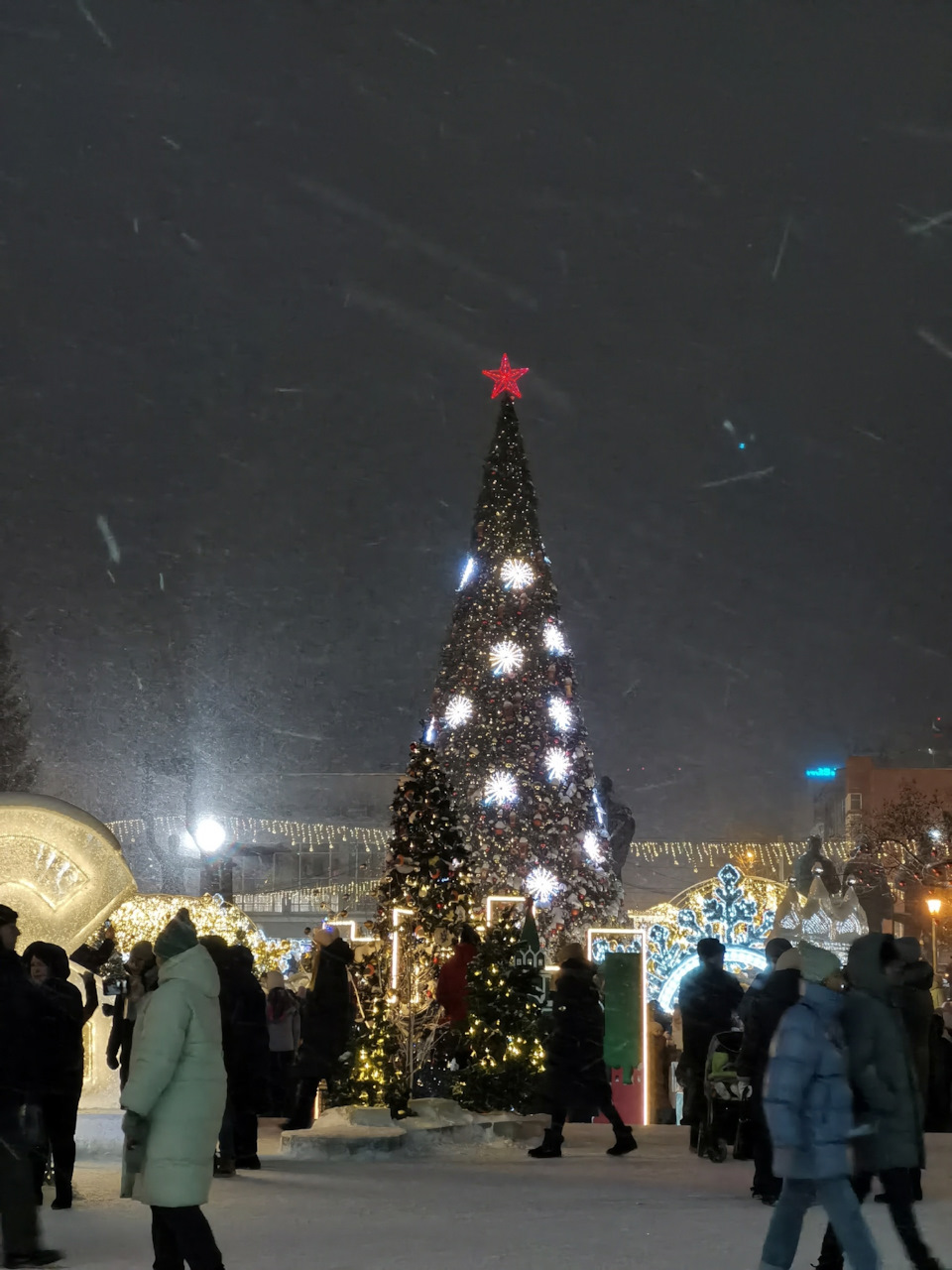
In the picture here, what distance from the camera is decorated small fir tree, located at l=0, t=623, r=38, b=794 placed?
1994 inches

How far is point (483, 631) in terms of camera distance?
27.1 meters

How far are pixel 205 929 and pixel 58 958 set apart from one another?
1303cm

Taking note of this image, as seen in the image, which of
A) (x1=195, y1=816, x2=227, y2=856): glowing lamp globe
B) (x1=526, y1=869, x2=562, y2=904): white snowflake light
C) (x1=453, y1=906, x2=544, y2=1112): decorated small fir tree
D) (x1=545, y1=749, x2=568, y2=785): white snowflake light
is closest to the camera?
(x1=453, y1=906, x2=544, y2=1112): decorated small fir tree

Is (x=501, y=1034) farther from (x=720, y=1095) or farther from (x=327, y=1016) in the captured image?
(x=720, y=1095)

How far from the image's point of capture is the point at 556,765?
87.7ft

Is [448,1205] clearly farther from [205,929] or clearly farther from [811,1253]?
[205,929]

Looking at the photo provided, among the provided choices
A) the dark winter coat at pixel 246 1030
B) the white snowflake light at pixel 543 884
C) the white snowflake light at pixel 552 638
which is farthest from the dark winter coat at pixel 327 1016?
the white snowflake light at pixel 552 638

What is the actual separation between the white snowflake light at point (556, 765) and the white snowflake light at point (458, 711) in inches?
55.8

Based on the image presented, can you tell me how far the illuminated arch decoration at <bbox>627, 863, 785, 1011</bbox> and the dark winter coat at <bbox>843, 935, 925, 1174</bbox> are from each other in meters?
13.6

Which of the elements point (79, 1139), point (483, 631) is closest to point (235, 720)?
point (483, 631)

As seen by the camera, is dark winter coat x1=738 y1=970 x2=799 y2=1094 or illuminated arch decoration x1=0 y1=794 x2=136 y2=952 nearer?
dark winter coat x1=738 y1=970 x2=799 y2=1094

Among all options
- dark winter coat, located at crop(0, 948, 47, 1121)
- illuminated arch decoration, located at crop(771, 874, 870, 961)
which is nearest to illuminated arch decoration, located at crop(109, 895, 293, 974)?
illuminated arch decoration, located at crop(771, 874, 870, 961)

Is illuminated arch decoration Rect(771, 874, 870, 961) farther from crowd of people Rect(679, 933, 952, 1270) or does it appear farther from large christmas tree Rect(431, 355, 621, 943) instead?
crowd of people Rect(679, 933, 952, 1270)

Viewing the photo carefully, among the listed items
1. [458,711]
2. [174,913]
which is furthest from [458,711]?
[174,913]
